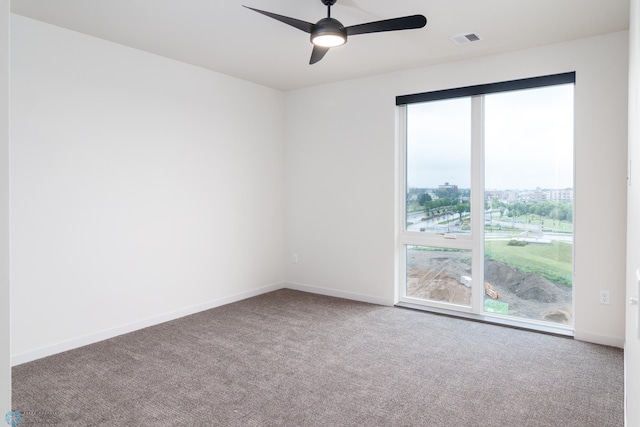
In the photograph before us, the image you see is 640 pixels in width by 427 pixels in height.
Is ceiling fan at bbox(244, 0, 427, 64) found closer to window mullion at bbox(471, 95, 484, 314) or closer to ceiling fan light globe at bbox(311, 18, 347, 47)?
ceiling fan light globe at bbox(311, 18, 347, 47)

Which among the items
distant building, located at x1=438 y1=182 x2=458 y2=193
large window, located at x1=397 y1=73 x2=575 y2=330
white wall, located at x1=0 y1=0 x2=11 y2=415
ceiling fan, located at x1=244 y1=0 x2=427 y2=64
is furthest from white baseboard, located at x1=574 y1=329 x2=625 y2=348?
white wall, located at x1=0 y1=0 x2=11 y2=415

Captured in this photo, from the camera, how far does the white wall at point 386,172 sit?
3.47 metres

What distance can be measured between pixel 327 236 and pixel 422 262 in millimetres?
1238

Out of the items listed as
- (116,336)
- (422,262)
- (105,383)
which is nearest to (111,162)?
(116,336)

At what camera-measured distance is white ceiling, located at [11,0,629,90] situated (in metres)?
2.96

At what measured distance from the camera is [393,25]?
8.93 feet

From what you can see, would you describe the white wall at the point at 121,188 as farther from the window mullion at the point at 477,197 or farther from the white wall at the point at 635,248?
the white wall at the point at 635,248

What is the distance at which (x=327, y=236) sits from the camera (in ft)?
17.2

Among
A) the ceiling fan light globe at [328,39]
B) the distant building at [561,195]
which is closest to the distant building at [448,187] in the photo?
the distant building at [561,195]

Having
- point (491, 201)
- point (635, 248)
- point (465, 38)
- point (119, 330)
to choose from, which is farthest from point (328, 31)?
point (119, 330)

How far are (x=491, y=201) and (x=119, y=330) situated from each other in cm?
385

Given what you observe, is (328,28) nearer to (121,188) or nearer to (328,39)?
(328,39)

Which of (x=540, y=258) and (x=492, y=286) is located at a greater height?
(x=540, y=258)

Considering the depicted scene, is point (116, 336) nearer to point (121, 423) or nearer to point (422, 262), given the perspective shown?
point (121, 423)
